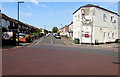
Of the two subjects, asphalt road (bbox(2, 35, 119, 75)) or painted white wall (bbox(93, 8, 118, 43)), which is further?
painted white wall (bbox(93, 8, 118, 43))

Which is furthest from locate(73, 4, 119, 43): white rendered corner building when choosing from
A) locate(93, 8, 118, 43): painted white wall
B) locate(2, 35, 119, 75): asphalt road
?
locate(2, 35, 119, 75): asphalt road

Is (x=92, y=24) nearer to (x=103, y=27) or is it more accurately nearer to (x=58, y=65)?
(x=103, y=27)

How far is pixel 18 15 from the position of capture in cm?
2091

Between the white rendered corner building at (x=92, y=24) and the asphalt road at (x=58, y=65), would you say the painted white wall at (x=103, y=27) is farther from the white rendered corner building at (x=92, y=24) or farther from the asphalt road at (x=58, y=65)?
the asphalt road at (x=58, y=65)

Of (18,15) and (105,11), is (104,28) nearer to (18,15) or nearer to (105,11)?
(105,11)

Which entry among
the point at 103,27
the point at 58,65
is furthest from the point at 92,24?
the point at 58,65

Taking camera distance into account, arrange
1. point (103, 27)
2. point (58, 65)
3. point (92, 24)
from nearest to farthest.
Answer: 1. point (58, 65)
2. point (92, 24)
3. point (103, 27)

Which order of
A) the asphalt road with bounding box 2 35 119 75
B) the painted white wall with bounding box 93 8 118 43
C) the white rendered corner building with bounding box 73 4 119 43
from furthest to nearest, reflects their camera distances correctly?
1. the painted white wall with bounding box 93 8 118 43
2. the white rendered corner building with bounding box 73 4 119 43
3. the asphalt road with bounding box 2 35 119 75

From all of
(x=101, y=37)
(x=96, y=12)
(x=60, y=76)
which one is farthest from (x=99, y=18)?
(x=60, y=76)

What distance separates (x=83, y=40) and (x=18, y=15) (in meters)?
12.7

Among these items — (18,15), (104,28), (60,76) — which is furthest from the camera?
(104,28)

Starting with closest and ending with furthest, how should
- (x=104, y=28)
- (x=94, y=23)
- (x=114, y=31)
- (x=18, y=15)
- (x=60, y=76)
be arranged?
(x=60, y=76) → (x=18, y=15) → (x=94, y=23) → (x=104, y=28) → (x=114, y=31)

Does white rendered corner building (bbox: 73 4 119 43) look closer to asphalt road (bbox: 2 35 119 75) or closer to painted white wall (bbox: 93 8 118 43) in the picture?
painted white wall (bbox: 93 8 118 43)

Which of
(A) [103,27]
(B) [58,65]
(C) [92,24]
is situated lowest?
(B) [58,65]
